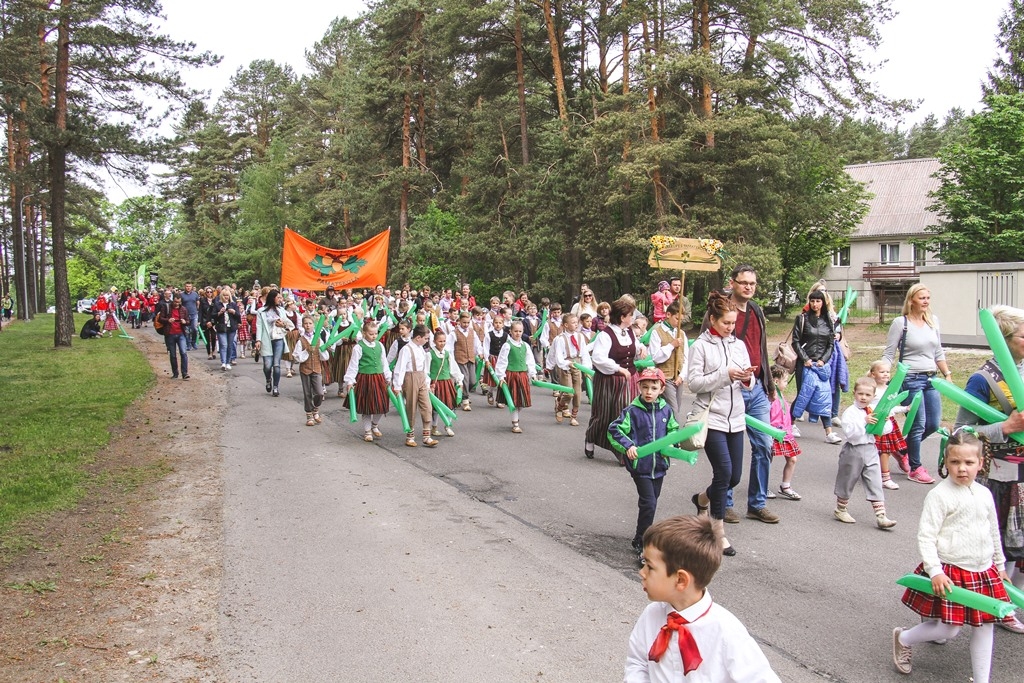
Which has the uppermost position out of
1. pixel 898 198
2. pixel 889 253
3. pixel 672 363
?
pixel 898 198

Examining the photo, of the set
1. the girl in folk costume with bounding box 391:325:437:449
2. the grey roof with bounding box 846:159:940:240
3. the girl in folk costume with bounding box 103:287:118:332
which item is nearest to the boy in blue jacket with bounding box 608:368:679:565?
the girl in folk costume with bounding box 391:325:437:449

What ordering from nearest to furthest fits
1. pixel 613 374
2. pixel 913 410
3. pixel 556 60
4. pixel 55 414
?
1. pixel 913 410
2. pixel 613 374
3. pixel 55 414
4. pixel 556 60

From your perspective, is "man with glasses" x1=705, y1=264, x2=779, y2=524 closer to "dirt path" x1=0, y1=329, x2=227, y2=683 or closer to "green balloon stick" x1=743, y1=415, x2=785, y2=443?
"green balloon stick" x1=743, y1=415, x2=785, y2=443

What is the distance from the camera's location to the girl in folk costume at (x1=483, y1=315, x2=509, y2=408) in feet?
48.9

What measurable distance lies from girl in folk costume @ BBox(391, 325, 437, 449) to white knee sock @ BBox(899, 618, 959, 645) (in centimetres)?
733

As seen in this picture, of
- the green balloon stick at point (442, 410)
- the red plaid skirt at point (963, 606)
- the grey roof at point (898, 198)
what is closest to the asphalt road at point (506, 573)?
the red plaid skirt at point (963, 606)

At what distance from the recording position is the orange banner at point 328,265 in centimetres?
2127

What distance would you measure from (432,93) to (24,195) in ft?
67.1

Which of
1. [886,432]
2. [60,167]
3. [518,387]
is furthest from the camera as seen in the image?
[60,167]

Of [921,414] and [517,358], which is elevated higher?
[517,358]

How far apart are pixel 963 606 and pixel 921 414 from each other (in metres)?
5.02

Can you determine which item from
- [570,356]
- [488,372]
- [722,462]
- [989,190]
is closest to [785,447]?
[722,462]

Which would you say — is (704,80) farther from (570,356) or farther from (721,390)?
(721,390)

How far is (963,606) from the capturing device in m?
4.08
